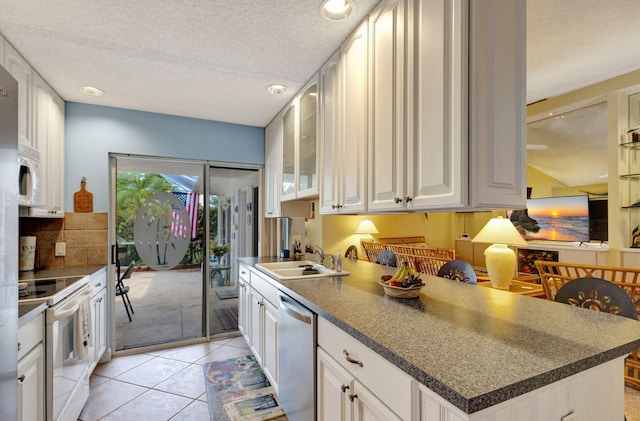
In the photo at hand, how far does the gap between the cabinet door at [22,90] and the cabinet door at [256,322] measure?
1903 mm

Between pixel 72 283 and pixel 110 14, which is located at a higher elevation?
pixel 110 14

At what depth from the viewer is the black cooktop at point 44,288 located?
1.69 meters

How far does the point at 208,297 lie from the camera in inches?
132

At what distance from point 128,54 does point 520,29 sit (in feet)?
7.36

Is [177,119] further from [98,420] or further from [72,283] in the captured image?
[98,420]

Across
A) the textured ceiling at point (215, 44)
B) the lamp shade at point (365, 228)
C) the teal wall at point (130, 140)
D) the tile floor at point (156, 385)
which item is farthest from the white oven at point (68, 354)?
the lamp shade at point (365, 228)

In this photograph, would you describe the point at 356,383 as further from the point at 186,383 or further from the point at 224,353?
the point at 224,353

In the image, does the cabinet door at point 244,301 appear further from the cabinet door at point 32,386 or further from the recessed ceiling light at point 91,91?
the recessed ceiling light at point 91,91

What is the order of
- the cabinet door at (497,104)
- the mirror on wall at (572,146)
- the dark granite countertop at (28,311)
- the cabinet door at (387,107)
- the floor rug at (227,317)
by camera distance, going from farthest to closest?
the mirror on wall at (572,146) < the floor rug at (227,317) < the cabinet door at (387,107) < the dark granite countertop at (28,311) < the cabinet door at (497,104)

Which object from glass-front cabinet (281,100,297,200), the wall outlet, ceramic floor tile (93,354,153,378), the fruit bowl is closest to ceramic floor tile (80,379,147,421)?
ceramic floor tile (93,354,153,378)

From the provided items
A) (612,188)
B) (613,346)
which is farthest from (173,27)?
(612,188)

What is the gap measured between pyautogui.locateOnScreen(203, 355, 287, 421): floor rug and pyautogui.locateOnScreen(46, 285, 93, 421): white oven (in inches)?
32.6

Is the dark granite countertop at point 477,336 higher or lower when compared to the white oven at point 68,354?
higher

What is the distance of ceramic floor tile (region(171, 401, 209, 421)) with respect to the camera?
2.04 meters
